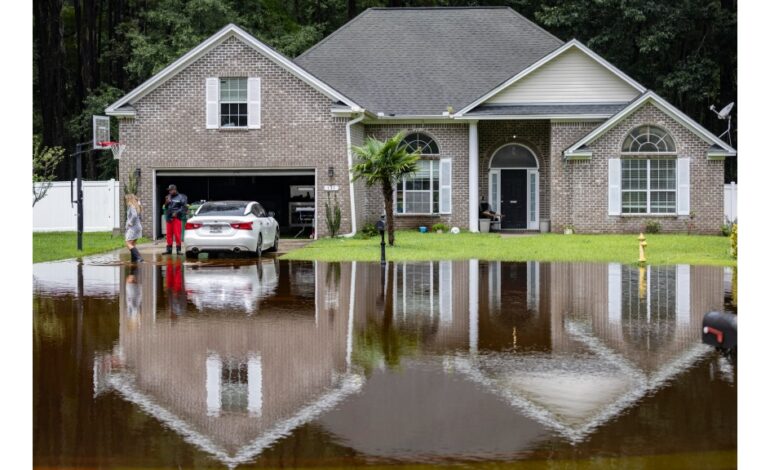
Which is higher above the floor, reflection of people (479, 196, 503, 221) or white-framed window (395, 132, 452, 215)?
white-framed window (395, 132, 452, 215)

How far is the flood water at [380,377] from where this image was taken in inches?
297

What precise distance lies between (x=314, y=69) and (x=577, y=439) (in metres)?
31.8

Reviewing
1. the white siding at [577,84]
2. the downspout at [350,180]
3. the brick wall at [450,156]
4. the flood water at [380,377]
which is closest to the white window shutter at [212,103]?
the downspout at [350,180]

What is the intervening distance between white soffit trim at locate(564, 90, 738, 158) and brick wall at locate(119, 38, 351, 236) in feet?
25.6

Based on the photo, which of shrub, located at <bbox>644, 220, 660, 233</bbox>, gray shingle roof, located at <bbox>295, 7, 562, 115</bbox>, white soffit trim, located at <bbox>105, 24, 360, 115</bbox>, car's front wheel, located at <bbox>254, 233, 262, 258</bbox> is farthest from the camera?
gray shingle roof, located at <bbox>295, 7, 562, 115</bbox>

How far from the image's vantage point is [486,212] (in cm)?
3653

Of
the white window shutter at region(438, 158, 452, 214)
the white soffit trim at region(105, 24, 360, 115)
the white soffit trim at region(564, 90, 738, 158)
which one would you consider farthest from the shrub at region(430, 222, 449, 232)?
the white soffit trim at region(105, 24, 360, 115)

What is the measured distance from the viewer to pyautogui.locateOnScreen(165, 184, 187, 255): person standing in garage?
26.3 m

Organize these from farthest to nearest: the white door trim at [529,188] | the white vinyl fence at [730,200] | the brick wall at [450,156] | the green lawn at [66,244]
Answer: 1. the white vinyl fence at [730,200]
2. the white door trim at [529,188]
3. the brick wall at [450,156]
4. the green lawn at [66,244]

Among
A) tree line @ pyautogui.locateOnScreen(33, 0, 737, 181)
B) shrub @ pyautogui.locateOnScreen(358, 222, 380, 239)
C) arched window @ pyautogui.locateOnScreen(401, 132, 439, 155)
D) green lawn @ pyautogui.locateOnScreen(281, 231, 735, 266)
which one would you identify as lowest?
green lawn @ pyautogui.locateOnScreen(281, 231, 735, 266)

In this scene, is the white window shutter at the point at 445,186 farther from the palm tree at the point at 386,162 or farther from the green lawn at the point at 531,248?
the palm tree at the point at 386,162

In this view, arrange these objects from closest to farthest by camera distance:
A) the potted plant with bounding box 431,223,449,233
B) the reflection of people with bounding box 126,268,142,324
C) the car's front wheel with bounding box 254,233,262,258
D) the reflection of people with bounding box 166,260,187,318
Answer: the reflection of people with bounding box 126,268,142,324
the reflection of people with bounding box 166,260,187,318
the car's front wheel with bounding box 254,233,262,258
the potted plant with bounding box 431,223,449,233

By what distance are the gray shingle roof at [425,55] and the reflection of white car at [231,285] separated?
14048 millimetres

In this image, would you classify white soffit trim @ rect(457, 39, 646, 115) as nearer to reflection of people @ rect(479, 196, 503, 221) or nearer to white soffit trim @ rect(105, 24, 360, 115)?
reflection of people @ rect(479, 196, 503, 221)
